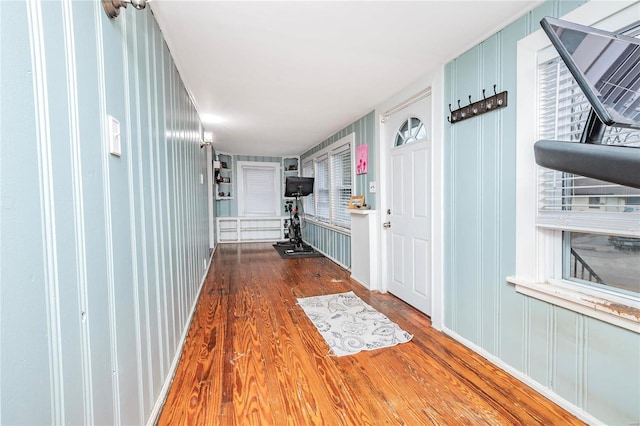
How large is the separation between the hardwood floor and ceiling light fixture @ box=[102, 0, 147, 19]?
6.05 ft

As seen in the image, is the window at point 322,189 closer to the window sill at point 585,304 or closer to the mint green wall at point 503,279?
the mint green wall at point 503,279

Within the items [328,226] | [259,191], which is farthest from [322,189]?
[259,191]

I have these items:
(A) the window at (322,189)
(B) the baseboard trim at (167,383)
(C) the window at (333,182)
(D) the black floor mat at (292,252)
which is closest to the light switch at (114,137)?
(B) the baseboard trim at (167,383)

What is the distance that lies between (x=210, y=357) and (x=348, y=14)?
8.02 feet

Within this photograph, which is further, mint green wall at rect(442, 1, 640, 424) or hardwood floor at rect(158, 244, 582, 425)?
hardwood floor at rect(158, 244, 582, 425)

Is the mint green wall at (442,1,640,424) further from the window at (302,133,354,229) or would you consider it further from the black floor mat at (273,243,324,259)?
the black floor mat at (273,243,324,259)

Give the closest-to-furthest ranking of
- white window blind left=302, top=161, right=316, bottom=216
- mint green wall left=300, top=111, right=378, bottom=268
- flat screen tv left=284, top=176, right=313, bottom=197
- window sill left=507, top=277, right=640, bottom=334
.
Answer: window sill left=507, top=277, right=640, bottom=334 → mint green wall left=300, top=111, right=378, bottom=268 → flat screen tv left=284, top=176, right=313, bottom=197 → white window blind left=302, top=161, right=316, bottom=216

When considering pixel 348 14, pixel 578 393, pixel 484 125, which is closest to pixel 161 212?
pixel 348 14

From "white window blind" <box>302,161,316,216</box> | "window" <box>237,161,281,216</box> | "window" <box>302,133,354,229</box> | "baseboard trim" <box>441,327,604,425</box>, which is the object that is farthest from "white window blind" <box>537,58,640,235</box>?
"window" <box>237,161,281,216</box>

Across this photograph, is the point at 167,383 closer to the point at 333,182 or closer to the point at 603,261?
the point at 603,261

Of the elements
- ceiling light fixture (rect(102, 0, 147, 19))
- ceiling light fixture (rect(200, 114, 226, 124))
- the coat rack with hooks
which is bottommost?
the coat rack with hooks

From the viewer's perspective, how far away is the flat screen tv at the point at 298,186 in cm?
590

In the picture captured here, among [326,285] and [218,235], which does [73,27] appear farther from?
[218,235]

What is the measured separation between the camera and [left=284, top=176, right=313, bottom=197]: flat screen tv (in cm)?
590
